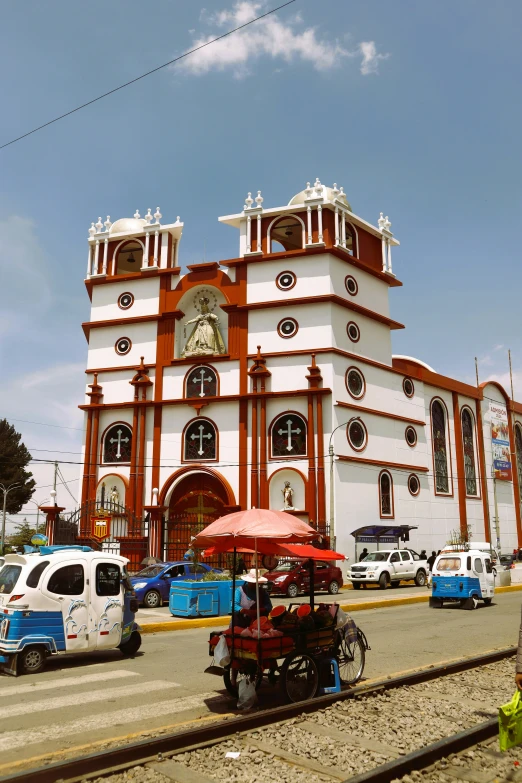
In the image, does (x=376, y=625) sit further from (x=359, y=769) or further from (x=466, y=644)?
(x=359, y=769)

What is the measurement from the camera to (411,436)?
3709 centimetres

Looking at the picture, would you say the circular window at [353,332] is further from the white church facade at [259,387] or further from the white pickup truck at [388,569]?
the white pickup truck at [388,569]

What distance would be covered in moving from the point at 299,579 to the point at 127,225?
2452cm

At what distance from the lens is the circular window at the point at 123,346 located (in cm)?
3609

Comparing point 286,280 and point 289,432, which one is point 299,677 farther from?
point 286,280

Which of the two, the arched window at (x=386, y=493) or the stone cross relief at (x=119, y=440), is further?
the stone cross relief at (x=119, y=440)

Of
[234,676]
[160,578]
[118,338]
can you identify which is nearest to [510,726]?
[234,676]

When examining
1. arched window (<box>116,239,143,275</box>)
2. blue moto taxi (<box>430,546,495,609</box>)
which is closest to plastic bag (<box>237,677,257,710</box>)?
blue moto taxi (<box>430,546,495,609</box>)

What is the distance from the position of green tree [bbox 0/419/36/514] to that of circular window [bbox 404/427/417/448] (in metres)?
33.8

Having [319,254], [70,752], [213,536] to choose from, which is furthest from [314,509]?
[70,752]

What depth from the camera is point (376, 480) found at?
33594 millimetres

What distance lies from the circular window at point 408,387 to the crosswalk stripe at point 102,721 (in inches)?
1187

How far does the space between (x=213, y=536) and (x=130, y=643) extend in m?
4.60

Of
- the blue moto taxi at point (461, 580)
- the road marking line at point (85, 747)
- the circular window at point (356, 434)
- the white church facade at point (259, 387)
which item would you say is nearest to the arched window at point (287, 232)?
the white church facade at point (259, 387)
